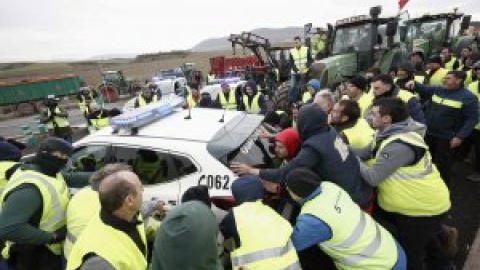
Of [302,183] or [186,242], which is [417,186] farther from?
[186,242]

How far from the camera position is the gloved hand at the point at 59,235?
3.11 m

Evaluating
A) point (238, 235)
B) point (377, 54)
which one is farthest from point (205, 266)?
point (377, 54)

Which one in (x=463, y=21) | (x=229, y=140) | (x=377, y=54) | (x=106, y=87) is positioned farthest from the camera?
(x=106, y=87)

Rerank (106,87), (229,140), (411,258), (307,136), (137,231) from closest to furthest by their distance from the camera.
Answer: (137,231)
(307,136)
(411,258)
(229,140)
(106,87)

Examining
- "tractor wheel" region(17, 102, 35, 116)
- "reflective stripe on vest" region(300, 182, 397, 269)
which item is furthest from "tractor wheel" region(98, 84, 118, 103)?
"reflective stripe on vest" region(300, 182, 397, 269)

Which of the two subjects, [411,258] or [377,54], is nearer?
[411,258]

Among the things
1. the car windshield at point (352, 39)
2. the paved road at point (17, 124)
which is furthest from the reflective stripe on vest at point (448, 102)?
the paved road at point (17, 124)

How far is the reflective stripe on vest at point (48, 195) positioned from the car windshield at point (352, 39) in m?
8.69

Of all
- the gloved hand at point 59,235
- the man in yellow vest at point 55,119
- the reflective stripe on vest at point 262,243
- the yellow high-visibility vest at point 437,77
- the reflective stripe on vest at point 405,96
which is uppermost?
the reflective stripe on vest at point 405,96

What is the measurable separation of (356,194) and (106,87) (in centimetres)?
2348

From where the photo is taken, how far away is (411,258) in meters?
3.48

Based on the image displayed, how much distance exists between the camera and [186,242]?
76.5 inches

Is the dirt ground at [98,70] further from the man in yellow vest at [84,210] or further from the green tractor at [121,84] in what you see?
the man in yellow vest at [84,210]

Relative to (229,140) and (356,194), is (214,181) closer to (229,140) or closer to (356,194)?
(229,140)
